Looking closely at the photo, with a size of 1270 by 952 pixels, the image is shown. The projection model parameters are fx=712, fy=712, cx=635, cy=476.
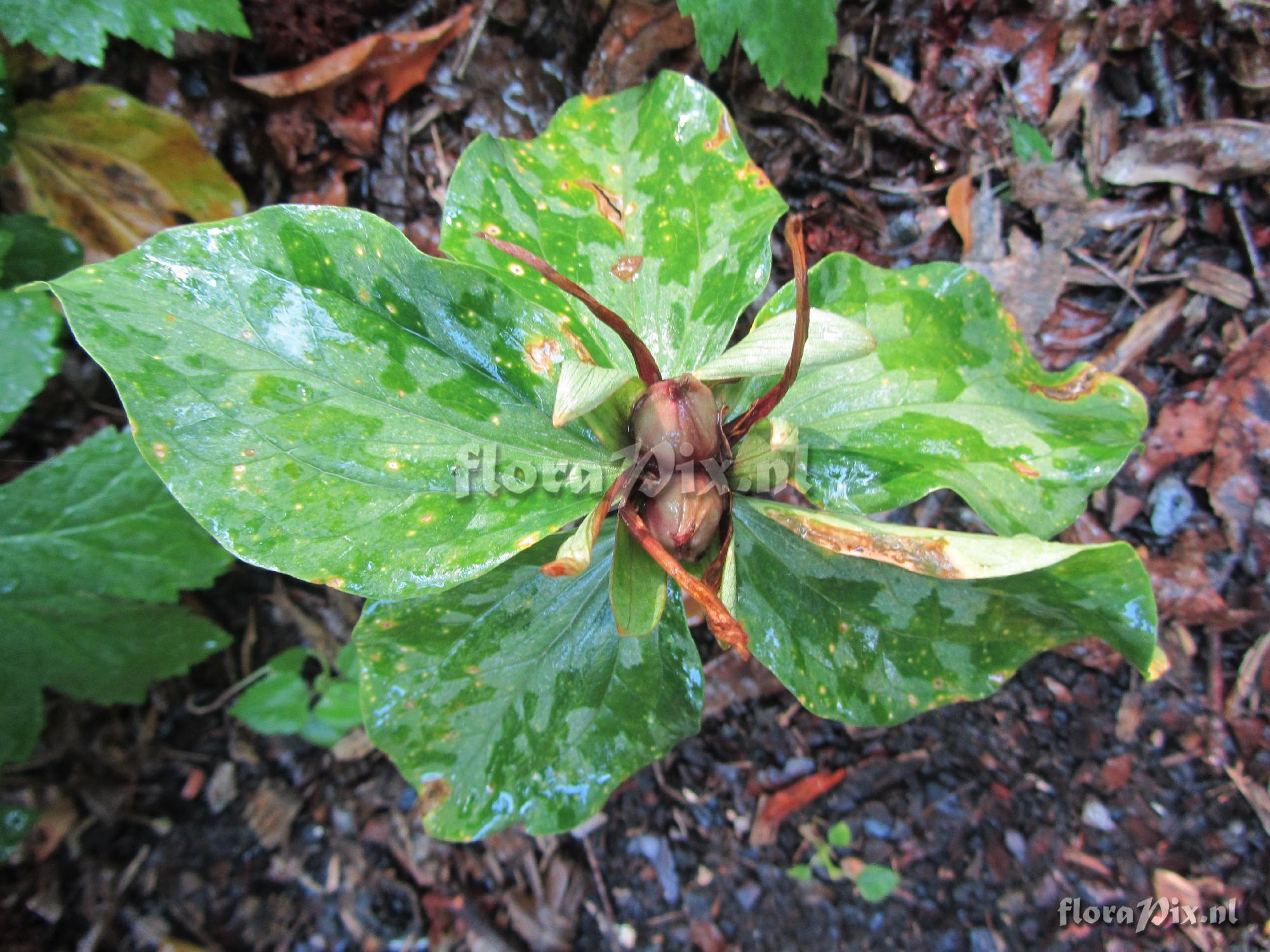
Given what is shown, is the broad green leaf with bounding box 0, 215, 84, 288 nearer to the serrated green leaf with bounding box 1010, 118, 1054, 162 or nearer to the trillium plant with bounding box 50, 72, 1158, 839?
the trillium plant with bounding box 50, 72, 1158, 839

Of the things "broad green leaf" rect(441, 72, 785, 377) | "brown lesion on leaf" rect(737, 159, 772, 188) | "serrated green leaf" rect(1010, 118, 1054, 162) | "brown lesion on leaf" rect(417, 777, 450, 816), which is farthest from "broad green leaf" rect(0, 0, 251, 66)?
"serrated green leaf" rect(1010, 118, 1054, 162)

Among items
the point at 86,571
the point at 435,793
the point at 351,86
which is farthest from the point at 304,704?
Answer: the point at 351,86

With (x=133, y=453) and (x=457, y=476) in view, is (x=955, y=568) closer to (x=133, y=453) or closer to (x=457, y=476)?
(x=457, y=476)

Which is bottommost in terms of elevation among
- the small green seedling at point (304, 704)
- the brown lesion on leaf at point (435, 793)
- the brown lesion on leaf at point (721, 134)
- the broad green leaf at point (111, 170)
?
the small green seedling at point (304, 704)

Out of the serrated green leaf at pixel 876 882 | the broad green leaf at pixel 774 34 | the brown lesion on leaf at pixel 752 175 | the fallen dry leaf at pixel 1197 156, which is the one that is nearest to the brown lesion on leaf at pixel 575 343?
the brown lesion on leaf at pixel 752 175

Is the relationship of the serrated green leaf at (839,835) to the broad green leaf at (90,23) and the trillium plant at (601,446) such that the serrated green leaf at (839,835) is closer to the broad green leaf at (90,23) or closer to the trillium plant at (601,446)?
the trillium plant at (601,446)

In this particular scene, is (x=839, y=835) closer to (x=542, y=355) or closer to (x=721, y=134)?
(x=542, y=355)
